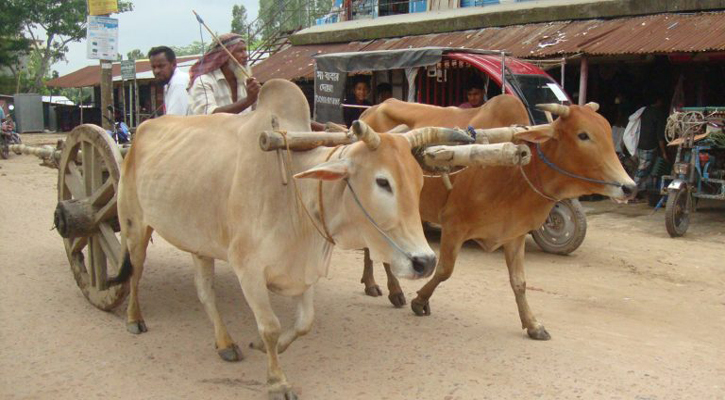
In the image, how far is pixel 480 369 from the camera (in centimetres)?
412

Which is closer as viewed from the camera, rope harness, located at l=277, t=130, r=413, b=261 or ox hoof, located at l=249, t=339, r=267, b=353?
rope harness, located at l=277, t=130, r=413, b=261

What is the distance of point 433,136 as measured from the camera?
363 cm

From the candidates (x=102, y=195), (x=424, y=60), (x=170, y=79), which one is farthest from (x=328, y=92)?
(x=102, y=195)

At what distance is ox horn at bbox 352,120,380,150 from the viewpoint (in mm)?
3151

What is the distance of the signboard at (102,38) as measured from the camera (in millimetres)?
9477

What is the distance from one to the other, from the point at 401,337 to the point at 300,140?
5.73ft

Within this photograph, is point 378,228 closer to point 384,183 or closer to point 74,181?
point 384,183

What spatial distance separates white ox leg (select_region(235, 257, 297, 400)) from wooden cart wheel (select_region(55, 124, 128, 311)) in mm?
1609

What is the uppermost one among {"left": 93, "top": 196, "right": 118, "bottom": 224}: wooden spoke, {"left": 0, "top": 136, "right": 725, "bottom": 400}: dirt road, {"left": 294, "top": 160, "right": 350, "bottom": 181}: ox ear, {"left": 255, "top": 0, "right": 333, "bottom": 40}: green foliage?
{"left": 255, "top": 0, "right": 333, "bottom": 40}: green foliage

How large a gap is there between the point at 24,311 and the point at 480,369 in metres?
3.34

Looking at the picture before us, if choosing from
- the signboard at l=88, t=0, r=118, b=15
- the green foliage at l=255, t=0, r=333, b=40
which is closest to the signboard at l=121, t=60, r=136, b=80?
the signboard at l=88, t=0, r=118, b=15

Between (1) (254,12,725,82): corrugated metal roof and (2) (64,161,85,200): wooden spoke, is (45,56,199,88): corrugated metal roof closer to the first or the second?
(1) (254,12,725,82): corrugated metal roof

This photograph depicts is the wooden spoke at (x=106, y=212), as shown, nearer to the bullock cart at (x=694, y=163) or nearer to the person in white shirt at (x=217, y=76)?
the person in white shirt at (x=217, y=76)

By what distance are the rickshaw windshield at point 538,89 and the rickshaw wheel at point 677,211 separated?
1771mm
